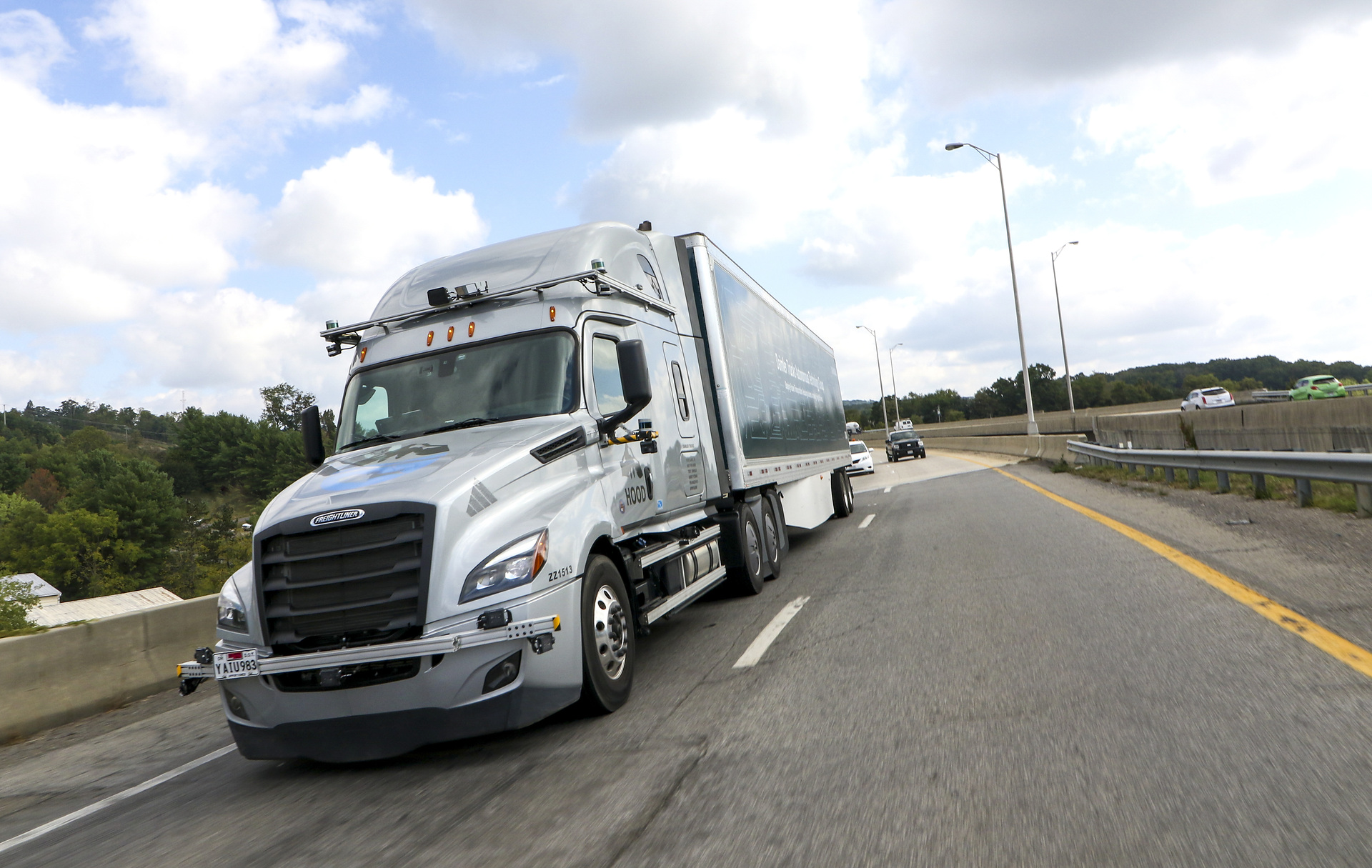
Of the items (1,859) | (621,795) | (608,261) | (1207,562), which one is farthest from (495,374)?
(1207,562)

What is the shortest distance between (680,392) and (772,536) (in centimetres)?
309

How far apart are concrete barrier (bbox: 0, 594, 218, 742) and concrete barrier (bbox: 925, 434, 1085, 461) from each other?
2628cm

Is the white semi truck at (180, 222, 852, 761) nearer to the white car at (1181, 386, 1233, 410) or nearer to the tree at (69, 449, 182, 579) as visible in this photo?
the white car at (1181, 386, 1233, 410)

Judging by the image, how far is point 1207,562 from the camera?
8.48 metres

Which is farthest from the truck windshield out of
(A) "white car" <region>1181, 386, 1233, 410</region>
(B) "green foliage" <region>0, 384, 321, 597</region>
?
(B) "green foliage" <region>0, 384, 321, 597</region>

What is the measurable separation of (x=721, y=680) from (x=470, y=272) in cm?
371

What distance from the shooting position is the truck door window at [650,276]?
8.74 metres

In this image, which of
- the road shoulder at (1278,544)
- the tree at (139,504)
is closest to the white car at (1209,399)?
the road shoulder at (1278,544)

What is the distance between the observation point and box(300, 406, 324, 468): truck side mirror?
298 inches

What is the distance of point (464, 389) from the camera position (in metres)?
6.83

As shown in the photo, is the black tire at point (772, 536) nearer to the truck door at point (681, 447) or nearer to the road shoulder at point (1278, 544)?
the truck door at point (681, 447)

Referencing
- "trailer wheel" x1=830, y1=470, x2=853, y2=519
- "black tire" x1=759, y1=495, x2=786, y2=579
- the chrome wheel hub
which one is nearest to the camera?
the chrome wheel hub

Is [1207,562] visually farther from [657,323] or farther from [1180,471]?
[1180,471]

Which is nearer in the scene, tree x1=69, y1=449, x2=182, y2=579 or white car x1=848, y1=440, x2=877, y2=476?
white car x1=848, y1=440, x2=877, y2=476
